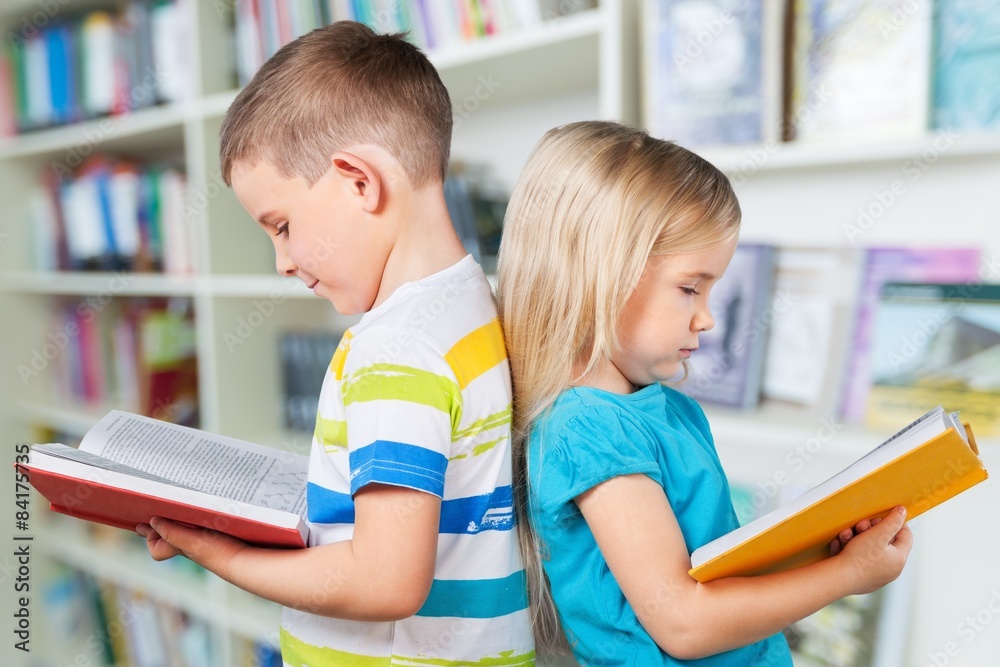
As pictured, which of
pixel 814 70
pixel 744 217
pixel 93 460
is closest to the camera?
pixel 93 460

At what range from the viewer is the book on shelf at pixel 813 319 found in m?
1.28

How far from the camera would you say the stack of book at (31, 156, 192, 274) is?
1932 mm

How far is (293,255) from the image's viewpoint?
2.28ft

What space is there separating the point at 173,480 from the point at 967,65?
1.19 metres

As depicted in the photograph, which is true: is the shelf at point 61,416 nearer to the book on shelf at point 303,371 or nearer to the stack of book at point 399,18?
the book on shelf at point 303,371

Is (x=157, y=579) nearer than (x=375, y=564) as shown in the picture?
No

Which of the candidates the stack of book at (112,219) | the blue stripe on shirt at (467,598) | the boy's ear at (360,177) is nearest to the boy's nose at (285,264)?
the boy's ear at (360,177)

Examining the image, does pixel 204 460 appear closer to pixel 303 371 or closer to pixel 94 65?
pixel 303 371

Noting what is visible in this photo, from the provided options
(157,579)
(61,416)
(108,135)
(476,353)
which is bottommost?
(157,579)

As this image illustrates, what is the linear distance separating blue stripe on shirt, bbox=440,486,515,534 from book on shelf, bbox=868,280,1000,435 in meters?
0.81

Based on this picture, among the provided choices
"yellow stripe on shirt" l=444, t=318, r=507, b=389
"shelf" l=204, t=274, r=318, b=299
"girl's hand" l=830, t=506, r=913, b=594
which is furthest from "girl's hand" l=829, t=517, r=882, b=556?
"shelf" l=204, t=274, r=318, b=299

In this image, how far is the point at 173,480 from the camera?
0.71 meters

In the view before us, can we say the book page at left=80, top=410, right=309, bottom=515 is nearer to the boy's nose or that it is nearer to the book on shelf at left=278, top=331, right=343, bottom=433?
the boy's nose

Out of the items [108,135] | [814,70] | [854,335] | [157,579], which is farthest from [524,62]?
[157,579]
